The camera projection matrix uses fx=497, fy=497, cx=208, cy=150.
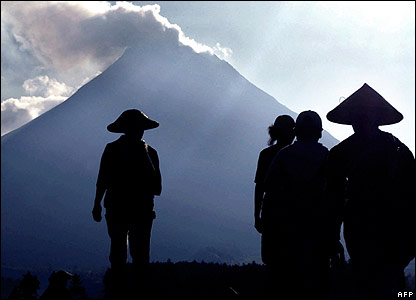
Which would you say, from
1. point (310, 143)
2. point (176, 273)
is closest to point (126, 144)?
point (310, 143)

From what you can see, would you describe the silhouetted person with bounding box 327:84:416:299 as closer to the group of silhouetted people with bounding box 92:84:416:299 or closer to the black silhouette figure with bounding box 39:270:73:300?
the group of silhouetted people with bounding box 92:84:416:299

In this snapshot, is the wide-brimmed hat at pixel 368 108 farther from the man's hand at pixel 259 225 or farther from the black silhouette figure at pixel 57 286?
the black silhouette figure at pixel 57 286

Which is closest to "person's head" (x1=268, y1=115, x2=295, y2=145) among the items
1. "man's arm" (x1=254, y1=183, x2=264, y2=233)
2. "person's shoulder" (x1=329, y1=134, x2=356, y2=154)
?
"man's arm" (x1=254, y1=183, x2=264, y2=233)

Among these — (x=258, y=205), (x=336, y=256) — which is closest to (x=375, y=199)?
(x=336, y=256)

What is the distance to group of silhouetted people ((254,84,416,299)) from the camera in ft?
15.1

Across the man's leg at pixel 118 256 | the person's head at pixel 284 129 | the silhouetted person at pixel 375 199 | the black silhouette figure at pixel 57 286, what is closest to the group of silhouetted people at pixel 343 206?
the silhouetted person at pixel 375 199

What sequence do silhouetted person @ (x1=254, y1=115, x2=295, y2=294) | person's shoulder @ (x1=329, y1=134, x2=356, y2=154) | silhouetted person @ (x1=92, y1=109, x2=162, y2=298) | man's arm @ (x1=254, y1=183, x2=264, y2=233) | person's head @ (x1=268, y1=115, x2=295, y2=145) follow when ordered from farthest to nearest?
silhouetted person @ (x1=92, y1=109, x2=162, y2=298) < person's head @ (x1=268, y1=115, x2=295, y2=145) < silhouetted person @ (x1=254, y1=115, x2=295, y2=294) < man's arm @ (x1=254, y1=183, x2=264, y2=233) < person's shoulder @ (x1=329, y1=134, x2=356, y2=154)

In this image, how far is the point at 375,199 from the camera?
468cm

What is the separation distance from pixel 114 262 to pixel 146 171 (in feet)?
4.52

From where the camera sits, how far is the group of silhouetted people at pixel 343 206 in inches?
182

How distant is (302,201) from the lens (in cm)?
551

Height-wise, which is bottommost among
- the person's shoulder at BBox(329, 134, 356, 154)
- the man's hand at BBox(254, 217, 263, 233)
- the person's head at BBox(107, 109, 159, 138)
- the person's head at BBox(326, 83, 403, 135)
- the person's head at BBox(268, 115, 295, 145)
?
the man's hand at BBox(254, 217, 263, 233)

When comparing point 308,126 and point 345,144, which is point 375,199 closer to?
point 345,144

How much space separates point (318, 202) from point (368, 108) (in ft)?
3.80
